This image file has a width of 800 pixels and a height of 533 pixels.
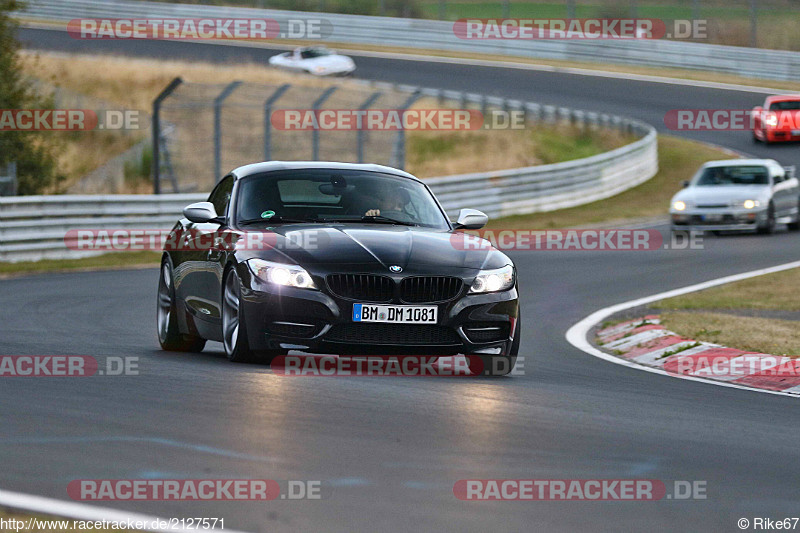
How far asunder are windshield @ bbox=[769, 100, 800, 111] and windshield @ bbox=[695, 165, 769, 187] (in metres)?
15.4

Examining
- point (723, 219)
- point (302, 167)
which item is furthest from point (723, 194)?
point (302, 167)

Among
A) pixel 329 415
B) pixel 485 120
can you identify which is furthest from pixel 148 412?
pixel 485 120

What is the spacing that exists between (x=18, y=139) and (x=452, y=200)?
806 centimetres

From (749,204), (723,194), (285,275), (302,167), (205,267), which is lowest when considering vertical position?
(749,204)

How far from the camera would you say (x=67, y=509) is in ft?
16.2

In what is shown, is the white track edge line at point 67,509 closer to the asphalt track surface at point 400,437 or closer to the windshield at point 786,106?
the asphalt track surface at point 400,437

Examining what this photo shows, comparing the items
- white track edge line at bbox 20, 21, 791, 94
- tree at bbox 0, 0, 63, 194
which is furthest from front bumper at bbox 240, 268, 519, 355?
white track edge line at bbox 20, 21, 791, 94

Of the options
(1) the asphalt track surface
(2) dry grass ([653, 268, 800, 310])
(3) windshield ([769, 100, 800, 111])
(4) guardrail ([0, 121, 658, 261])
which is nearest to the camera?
(1) the asphalt track surface

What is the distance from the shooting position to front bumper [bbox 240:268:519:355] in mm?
8578

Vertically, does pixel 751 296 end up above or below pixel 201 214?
below

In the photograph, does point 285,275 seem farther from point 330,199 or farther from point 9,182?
point 9,182

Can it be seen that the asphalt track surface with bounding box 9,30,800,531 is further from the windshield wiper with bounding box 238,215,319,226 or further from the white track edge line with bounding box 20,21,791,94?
the white track edge line with bounding box 20,21,791,94

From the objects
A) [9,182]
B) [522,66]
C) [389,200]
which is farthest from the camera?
[522,66]

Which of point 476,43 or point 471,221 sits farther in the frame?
point 476,43
